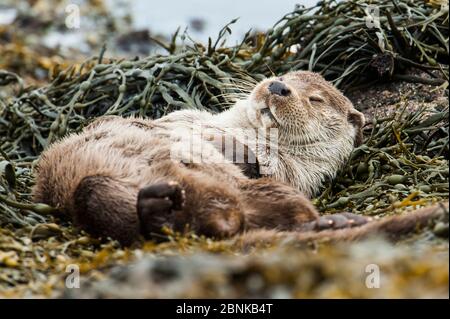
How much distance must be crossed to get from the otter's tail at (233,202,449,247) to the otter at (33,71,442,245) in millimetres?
29

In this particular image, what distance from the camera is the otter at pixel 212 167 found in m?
3.49

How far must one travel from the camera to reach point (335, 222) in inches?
140

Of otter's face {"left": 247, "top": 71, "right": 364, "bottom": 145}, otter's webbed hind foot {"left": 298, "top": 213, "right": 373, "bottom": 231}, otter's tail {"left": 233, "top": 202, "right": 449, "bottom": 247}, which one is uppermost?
otter's face {"left": 247, "top": 71, "right": 364, "bottom": 145}

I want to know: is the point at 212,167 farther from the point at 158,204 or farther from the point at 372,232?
the point at 372,232

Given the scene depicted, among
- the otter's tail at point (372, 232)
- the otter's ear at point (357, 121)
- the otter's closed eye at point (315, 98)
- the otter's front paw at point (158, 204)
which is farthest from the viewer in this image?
the otter's ear at point (357, 121)

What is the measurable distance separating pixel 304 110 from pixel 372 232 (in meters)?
1.79

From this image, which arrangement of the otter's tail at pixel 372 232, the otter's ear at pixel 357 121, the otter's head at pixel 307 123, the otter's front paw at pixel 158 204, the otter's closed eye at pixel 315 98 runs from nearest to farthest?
the otter's tail at pixel 372 232 < the otter's front paw at pixel 158 204 < the otter's head at pixel 307 123 < the otter's closed eye at pixel 315 98 < the otter's ear at pixel 357 121

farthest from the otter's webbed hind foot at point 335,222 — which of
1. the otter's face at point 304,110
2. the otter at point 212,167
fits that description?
the otter's face at point 304,110

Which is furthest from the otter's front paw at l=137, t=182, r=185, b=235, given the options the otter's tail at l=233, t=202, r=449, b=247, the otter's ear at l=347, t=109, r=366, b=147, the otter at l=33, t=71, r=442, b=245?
the otter's ear at l=347, t=109, r=366, b=147

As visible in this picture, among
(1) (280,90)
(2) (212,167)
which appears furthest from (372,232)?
(1) (280,90)

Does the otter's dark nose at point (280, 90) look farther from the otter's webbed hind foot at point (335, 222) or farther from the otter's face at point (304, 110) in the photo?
the otter's webbed hind foot at point (335, 222)

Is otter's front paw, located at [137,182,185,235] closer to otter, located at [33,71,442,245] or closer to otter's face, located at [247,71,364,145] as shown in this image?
otter, located at [33,71,442,245]

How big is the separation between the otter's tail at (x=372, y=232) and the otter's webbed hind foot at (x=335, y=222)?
0.15m

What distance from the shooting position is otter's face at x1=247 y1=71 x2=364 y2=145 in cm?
481
